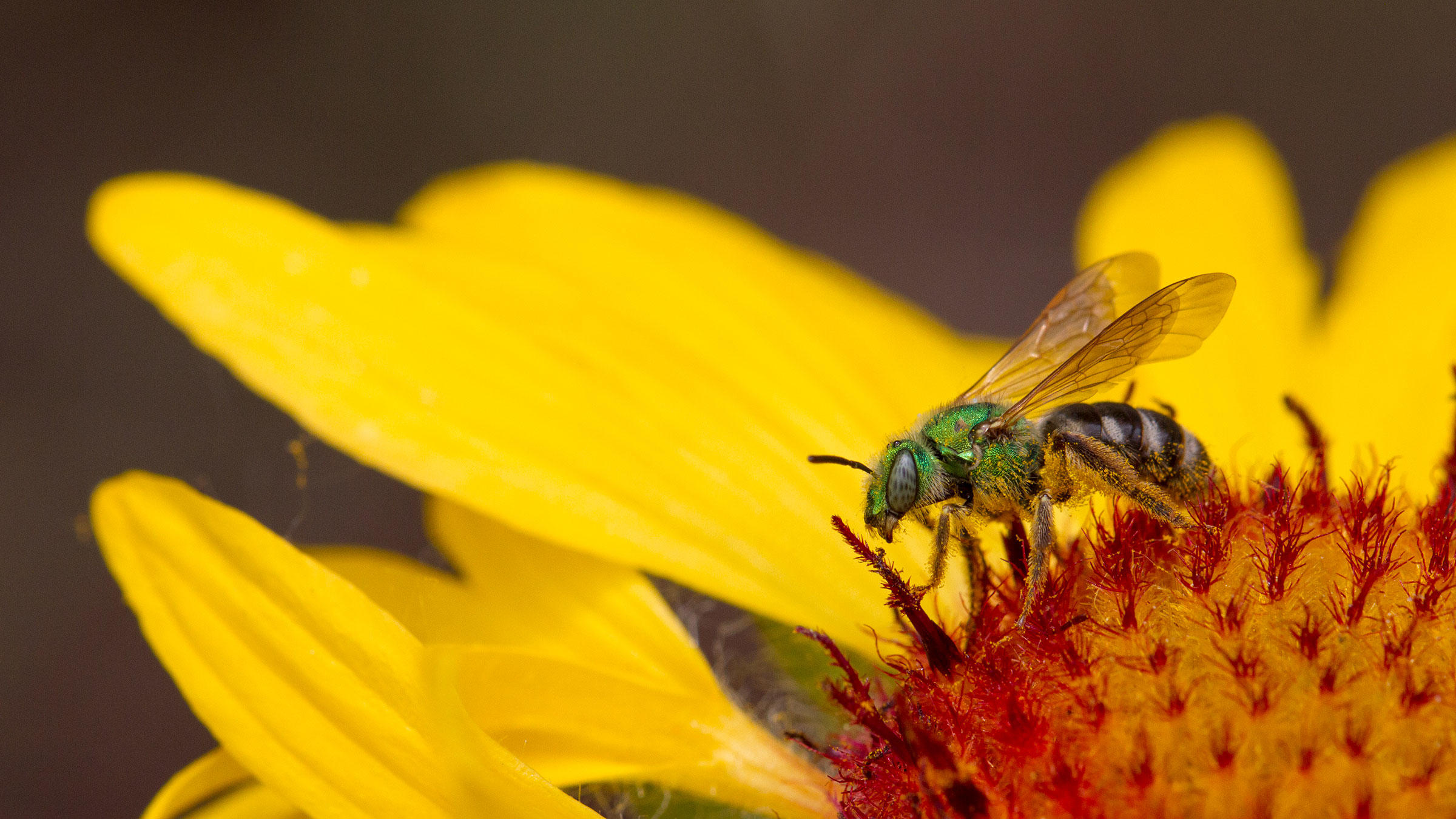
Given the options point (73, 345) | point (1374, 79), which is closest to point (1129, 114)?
point (1374, 79)

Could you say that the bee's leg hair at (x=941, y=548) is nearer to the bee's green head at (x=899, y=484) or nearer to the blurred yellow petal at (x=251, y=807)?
the bee's green head at (x=899, y=484)

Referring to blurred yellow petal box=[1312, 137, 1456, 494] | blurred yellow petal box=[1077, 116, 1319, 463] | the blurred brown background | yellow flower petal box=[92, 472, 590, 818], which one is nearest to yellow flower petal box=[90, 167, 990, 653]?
yellow flower petal box=[92, 472, 590, 818]

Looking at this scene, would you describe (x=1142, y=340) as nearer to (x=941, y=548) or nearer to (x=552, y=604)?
(x=941, y=548)

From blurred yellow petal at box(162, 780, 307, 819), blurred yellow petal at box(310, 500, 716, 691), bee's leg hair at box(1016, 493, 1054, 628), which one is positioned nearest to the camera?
bee's leg hair at box(1016, 493, 1054, 628)

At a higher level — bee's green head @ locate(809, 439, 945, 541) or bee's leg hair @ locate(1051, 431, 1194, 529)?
bee's leg hair @ locate(1051, 431, 1194, 529)

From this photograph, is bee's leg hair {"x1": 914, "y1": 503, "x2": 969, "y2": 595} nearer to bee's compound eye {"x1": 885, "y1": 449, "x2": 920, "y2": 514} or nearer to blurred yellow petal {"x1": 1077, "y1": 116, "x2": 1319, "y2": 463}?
bee's compound eye {"x1": 885, "y1": 449, "x2": 920, "y2": 514}

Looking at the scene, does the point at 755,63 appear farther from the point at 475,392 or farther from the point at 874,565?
the point at 874,565
